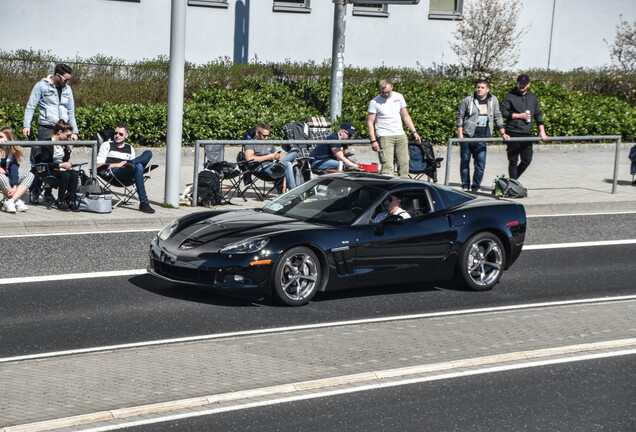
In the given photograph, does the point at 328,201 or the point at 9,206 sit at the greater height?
the point at 328,201

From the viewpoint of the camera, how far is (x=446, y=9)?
31719 mm

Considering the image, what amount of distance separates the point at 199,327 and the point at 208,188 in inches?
258

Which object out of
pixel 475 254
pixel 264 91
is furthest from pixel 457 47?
pixel 475 254

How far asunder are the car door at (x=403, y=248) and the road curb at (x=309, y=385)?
7.24ft

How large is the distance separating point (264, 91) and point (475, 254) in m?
14.6

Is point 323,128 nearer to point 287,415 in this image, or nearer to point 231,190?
point 231,190

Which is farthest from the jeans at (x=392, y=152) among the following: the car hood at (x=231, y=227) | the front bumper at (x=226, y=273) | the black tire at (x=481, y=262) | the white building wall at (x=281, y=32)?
the white building wall at (x=281, y=32)

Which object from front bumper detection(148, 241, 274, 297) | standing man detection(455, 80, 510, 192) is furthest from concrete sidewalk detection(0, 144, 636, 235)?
front bumper detection(148, 241, 274, 297)

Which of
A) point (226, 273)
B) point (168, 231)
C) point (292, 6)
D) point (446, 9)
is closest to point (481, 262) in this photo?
point (226, 273)

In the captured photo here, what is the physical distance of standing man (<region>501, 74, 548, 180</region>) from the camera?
17906 mm

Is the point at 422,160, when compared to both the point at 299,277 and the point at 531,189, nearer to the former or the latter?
the point at 531,189

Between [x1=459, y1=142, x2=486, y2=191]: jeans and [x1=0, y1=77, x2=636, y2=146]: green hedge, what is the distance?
5429mm

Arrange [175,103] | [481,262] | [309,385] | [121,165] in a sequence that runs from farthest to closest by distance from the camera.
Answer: [175,103] < [121,165] < [481,262] < [309,385]

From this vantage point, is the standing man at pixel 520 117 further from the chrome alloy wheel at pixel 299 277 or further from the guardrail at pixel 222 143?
the chrome alloy wheel at pixel 299 277
